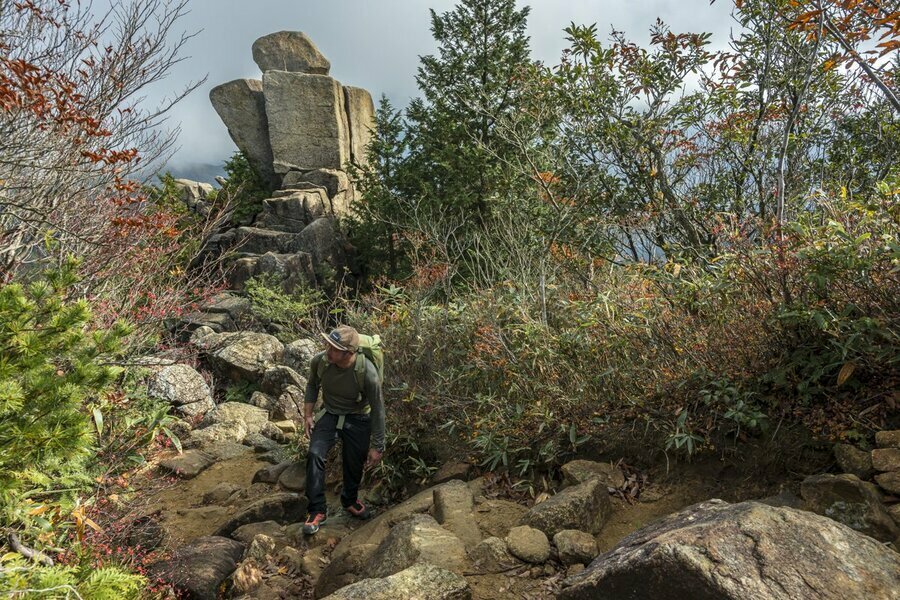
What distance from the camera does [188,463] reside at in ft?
25.4

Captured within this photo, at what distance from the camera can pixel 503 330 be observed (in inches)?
235

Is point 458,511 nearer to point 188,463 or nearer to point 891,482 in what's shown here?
point 891,482

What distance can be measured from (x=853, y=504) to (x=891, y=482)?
0.99ft

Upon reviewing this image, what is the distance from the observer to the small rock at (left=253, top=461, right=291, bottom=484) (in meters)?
6.82

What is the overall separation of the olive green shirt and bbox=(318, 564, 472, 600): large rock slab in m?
2.01

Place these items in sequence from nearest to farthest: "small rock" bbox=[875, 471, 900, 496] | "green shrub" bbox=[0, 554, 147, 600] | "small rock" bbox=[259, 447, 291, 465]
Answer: "green shrub" bbox=[0, 554, 147, 600], "small rock" bbox=[875, 471, 900, 496], "small rock" bbox=[259, 447, 291, 465]

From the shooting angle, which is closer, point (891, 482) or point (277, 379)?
point (891, 482)

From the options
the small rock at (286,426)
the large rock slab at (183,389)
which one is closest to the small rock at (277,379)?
the large rock slab at (183,389)

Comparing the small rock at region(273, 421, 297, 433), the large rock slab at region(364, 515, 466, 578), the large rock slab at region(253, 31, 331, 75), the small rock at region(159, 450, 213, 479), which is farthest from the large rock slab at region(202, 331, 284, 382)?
the large rock slab at region(253, 31, 331, 75)

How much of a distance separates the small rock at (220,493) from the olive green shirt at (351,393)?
97.0 inches

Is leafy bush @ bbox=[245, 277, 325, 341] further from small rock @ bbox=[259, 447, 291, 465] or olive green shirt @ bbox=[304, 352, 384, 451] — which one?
olive green shirt @ bbox=[304, 352, 384, 451]

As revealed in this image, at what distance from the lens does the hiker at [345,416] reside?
502cm

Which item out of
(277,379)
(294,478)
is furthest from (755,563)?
(277,379)

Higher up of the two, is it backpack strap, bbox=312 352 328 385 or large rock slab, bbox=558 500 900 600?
backpack strap, bbox=312 352 328 385
